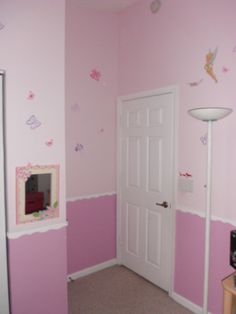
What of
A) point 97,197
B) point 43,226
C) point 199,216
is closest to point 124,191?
point 97,197

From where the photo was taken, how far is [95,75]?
9.23 ft

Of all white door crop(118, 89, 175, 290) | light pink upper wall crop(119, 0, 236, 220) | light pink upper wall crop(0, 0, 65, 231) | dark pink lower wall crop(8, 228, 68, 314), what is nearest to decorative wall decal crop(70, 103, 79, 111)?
white door crop(118, 89, 175, 290)

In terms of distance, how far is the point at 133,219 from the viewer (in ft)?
9.49

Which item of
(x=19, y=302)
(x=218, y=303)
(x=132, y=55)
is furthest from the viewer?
(x=132, y=55)

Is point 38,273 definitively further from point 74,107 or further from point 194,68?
point 194,68

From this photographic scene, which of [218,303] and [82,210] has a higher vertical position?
[82,210]

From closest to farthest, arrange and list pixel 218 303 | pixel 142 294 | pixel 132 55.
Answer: pixel 218 303 < pixel 142 294 < pixel 132 55

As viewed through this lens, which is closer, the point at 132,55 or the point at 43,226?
the point at 43,226

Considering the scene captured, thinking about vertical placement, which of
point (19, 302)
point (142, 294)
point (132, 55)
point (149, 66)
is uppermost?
point (132, 55)

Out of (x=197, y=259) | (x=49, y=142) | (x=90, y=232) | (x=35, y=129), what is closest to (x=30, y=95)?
(x=35, y=129)

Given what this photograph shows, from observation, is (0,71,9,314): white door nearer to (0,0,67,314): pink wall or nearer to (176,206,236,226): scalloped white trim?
(0,0,67,314): pink wall

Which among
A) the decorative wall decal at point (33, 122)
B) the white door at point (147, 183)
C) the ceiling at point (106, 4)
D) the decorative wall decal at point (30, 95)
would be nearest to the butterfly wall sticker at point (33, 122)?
the decorative wall decal at point (33, 122)

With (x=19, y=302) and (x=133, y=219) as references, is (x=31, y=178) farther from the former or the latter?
(x=133, y=219)

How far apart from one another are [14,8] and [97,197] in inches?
76.6
